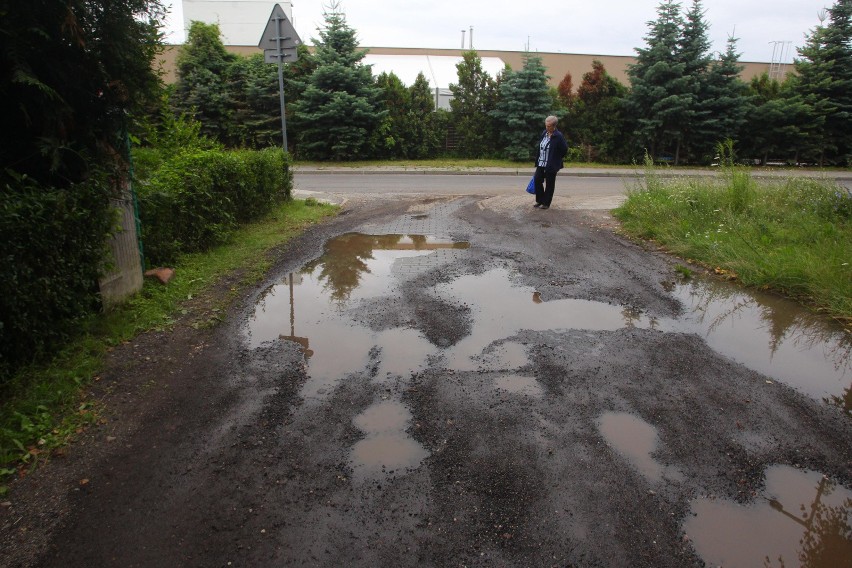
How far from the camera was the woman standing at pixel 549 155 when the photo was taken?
11414mm

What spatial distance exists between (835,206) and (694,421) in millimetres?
6909

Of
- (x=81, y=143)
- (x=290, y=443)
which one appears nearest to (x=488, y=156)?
(x=81, y=143)

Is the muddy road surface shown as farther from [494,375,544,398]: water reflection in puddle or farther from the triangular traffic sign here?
the triangular traffic sign

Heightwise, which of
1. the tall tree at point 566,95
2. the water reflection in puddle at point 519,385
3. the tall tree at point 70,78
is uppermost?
the tall tree at point 566,95

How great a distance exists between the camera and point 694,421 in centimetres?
423

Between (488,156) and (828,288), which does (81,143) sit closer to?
(828,288)

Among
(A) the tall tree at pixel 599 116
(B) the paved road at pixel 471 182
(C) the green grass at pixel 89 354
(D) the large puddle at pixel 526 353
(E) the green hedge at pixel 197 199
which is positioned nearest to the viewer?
(D) the large puddle at pixel 526 353

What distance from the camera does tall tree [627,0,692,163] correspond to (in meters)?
21.3

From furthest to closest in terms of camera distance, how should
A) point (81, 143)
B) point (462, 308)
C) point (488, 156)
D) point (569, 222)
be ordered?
point (488, 156) < point (569, 222) < point (462, 308) < point (81, 143)

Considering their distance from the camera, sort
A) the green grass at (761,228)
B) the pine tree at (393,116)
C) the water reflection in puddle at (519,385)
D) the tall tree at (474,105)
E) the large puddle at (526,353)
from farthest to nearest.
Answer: the tall tree at (474,105) → the pine tree at (393,116) → the green grass at (761,228) → the water reflection in puddle at (519,385) → the large puddle at (526,353)

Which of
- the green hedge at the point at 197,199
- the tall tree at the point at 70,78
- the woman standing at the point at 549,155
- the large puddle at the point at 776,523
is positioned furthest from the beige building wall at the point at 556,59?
the large puddle at the point at 776,523

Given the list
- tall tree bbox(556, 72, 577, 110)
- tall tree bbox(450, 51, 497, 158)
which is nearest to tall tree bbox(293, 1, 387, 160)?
tall tree bbox(450, 51, 497, 158)

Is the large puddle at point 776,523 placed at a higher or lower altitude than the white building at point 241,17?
lower

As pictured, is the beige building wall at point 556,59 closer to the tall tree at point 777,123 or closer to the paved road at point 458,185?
the tall tree at point 777,123
